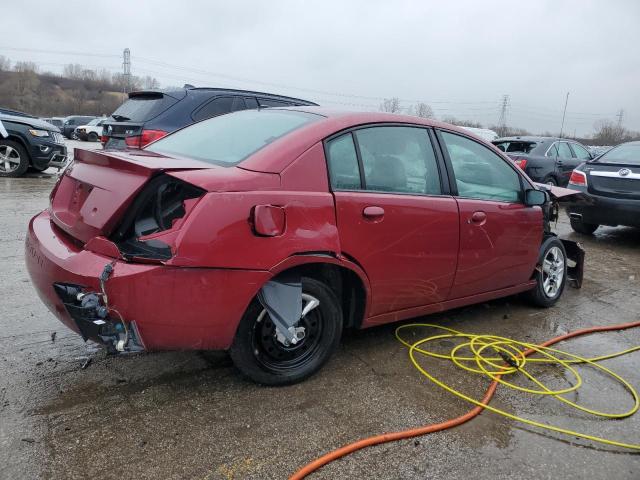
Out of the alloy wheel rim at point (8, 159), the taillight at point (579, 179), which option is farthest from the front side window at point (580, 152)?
the alloy wheel rim at point (8, 159)

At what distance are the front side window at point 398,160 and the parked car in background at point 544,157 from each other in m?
8.62

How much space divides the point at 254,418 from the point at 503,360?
181 centimetres

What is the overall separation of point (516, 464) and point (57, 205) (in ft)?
9.15

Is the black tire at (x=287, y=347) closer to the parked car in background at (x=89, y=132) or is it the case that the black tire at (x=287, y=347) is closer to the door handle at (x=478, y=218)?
the door handle at (x=478, y=218)

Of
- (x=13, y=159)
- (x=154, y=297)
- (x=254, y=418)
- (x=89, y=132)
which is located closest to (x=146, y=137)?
(x=154, y=297)

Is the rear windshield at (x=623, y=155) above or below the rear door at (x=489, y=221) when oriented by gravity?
above

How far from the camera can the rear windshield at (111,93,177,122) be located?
22.0 ft

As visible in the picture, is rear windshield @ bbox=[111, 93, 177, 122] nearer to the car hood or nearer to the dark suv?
the dark suv

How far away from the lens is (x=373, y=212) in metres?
3.00

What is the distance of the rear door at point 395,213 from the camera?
296cm

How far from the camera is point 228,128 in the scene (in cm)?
341

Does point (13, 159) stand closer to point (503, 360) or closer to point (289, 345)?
point (289, 345)

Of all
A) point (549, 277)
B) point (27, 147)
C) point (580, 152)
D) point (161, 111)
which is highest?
point (161, 111)

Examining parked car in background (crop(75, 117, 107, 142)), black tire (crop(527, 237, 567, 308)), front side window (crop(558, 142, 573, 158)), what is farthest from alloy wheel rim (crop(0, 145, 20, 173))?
parked car in background (crop(75, 117, 107, 142))
